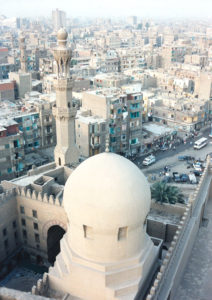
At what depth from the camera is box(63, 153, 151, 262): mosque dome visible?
1494 centimetres

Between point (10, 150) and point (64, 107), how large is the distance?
511 inches

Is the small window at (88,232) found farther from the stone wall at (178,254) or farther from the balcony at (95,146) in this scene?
the balcony at (95,146)

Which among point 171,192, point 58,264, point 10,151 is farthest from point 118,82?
point 58,264

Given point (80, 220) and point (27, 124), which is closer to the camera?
point (80, 220)

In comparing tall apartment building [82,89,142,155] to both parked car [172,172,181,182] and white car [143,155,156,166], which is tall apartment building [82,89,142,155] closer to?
white car [143,155,156,166]

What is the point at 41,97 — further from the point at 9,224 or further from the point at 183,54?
the point at 183,54

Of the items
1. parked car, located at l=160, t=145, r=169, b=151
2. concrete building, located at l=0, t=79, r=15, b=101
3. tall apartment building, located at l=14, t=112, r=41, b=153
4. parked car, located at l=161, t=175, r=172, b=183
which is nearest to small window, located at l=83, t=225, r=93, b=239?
parked car, located at l=161, t=175, r=172, b=183

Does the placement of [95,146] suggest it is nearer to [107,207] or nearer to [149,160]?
[149,160]

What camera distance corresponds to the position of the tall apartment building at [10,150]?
139 ft

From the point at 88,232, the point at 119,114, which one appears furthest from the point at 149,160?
the point at 88,232

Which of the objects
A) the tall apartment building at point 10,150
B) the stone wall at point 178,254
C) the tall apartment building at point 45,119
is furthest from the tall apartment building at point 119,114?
the stone wall at point 178,254

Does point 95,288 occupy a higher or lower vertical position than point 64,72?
lower

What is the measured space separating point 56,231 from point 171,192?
11732mm

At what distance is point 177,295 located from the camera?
17.8 meters
